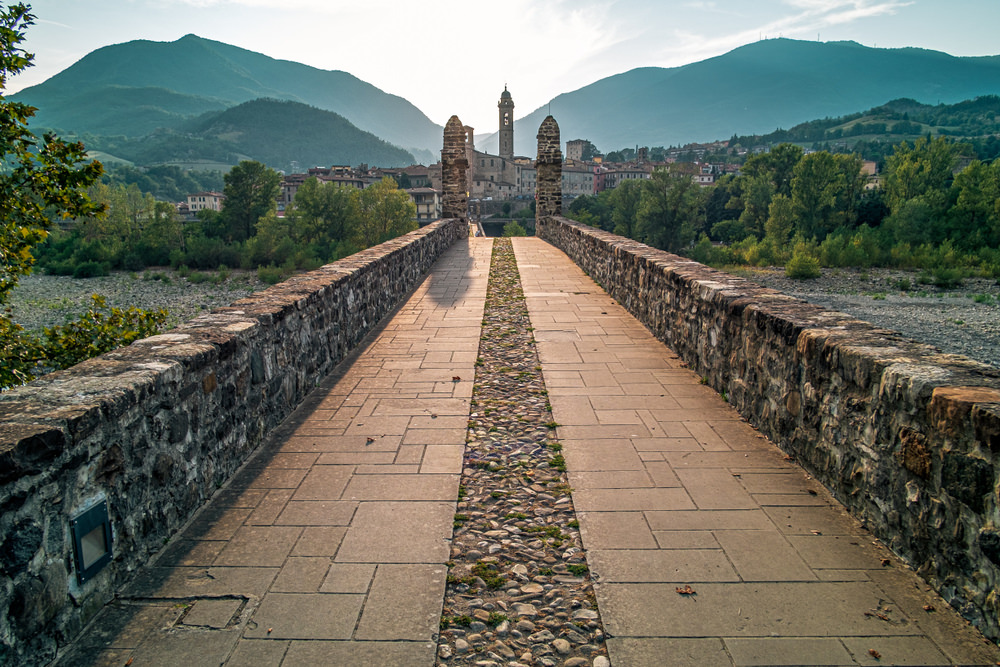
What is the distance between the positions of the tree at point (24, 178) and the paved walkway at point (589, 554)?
255 centimetres

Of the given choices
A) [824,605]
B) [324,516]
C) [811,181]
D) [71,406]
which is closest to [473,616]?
[324,516]

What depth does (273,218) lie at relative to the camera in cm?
5019

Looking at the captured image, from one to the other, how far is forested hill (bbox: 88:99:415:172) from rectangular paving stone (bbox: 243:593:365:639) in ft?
507

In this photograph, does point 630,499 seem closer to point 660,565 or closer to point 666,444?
point 660,565

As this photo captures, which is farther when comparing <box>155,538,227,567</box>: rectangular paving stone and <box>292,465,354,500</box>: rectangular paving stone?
<box>292,465,354,500</box>: rectangular paving stone

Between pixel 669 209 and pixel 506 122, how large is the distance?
72.7m

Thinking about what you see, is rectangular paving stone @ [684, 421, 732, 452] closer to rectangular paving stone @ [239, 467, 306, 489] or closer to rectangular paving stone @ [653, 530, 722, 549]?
rectangular paving stone @ [653, 530, 722, 549]

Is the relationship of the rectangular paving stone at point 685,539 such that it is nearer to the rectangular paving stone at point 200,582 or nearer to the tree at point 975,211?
the rectangular paving stone at point 200,582

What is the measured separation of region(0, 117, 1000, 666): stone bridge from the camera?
205 cm

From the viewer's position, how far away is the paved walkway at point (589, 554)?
2078 millimetres

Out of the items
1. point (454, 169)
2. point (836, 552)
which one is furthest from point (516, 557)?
point (454, 169)

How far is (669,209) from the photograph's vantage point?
44.0 metres

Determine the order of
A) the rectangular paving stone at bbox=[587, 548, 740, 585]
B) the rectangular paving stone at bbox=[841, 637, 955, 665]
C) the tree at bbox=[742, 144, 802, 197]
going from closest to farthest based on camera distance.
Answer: the rectangular paving stone at bbox=[841, 637, 955, 665], the rectangular paving stone at bbox=[587, 548, 740, 585], the tree at bbox=[742, 144, 802, 197]

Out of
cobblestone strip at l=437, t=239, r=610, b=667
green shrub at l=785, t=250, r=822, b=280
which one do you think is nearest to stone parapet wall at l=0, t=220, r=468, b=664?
cobblestone strip at l=437, t=239, r=610, b=667
